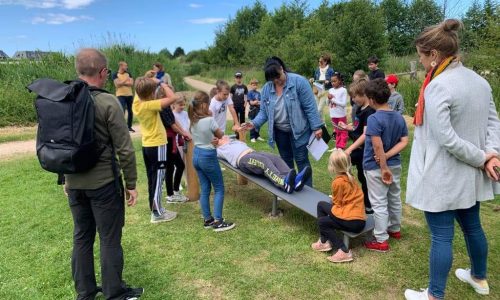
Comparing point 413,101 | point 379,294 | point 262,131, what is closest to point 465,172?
point 379,294

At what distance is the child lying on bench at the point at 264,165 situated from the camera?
4367 millimetres

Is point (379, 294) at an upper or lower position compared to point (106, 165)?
lower

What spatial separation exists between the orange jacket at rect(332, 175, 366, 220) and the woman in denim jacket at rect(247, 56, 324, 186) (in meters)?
1.12

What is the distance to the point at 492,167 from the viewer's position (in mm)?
2377

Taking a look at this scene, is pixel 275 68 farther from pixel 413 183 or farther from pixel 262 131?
pixel 262 131

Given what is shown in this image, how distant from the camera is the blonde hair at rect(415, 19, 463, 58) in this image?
2326 mm

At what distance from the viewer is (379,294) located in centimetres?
307

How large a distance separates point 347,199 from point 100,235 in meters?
2.09

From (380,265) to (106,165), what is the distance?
2.48 m

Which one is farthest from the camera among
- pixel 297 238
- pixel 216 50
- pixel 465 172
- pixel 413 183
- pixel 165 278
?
pixel 216 50

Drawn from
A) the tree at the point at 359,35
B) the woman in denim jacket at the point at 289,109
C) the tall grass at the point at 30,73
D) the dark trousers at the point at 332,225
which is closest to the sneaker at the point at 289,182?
the woman in denim jacket at the point at 289,109

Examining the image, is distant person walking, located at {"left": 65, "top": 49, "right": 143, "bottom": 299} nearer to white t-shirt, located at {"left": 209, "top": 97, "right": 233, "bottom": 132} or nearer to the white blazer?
the white blazer

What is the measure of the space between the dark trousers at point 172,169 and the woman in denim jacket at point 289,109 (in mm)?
1090

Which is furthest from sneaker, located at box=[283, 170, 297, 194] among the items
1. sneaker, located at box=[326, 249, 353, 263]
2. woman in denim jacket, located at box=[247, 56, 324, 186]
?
sneaker, located at box=[326, 249, 353, 263]
